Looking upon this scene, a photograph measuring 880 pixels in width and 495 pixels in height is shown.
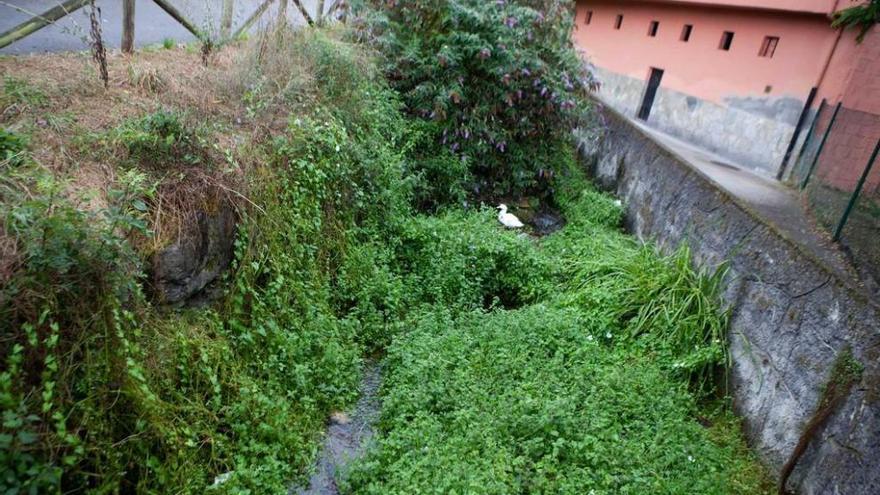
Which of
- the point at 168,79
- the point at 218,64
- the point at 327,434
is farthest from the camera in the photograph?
the point at 218,64

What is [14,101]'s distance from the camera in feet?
12.0

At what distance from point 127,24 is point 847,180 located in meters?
8.40

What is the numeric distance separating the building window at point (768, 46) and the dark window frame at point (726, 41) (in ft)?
3.05

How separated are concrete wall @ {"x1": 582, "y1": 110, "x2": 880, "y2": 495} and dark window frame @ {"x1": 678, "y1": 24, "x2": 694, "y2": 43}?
9.71 metres

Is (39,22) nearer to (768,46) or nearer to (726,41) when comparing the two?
(768,46)

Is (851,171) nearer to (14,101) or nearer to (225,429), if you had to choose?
(225,429)

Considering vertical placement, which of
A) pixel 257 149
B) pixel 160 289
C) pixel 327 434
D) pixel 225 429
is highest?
pixel 257 149

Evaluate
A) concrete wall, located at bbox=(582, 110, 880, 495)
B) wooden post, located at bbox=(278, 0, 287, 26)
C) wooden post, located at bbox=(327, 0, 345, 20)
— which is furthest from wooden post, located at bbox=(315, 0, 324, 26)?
concrete wall, located at bbox=(582, 110, 880, 495)

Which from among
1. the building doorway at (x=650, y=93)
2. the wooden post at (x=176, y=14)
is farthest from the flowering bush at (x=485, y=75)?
the building doorway at (x=650, y=93)

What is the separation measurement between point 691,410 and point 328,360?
307 cm

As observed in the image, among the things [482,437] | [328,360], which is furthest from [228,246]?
[482,437]

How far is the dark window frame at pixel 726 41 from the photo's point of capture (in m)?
12.8

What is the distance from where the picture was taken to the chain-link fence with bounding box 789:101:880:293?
17.4ft

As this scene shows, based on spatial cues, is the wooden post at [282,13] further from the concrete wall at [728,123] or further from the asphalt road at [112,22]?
the concrete wall at [728,123]
